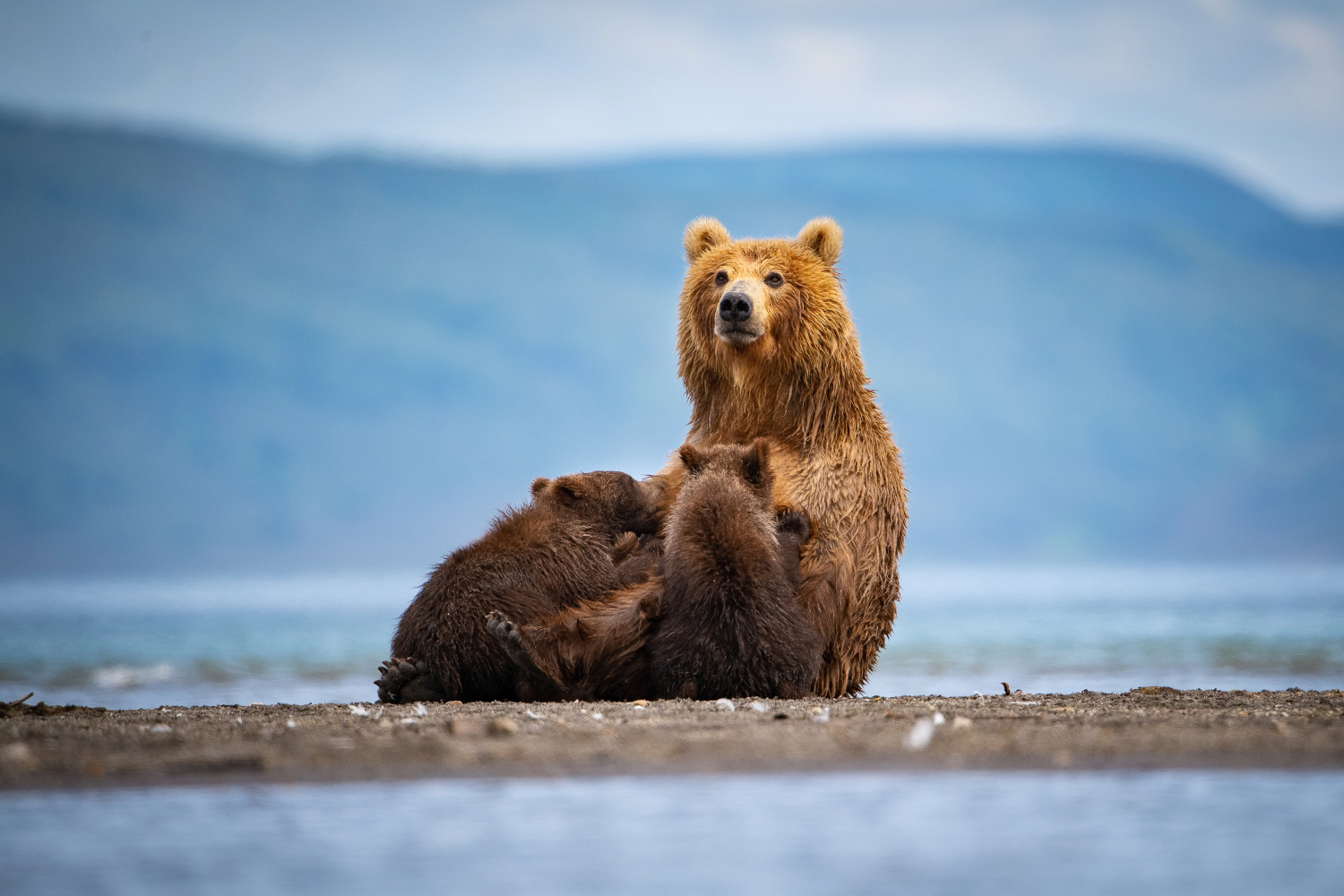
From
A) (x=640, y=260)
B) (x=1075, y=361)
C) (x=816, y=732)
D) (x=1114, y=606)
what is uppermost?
(x=640, y=260)

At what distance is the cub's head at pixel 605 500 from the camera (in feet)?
28.3

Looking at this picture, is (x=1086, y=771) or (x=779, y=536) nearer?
(x=1086, y=771)

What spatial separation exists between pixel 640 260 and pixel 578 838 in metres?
157

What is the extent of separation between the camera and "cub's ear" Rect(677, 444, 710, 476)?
8.26 m

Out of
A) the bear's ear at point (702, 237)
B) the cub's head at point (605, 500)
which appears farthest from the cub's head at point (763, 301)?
the cub's head at point (605, 500)

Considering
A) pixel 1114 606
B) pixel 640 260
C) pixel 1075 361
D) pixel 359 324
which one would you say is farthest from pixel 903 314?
pixel 1114 606

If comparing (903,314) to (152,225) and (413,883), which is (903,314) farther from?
(413,883)

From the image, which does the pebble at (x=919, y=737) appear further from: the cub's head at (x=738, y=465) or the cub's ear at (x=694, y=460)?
the cub's ear at (x=694, y=460)

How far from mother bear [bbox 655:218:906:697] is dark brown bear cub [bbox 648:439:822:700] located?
0.39 m

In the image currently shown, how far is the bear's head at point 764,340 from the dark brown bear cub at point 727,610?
3.53ft

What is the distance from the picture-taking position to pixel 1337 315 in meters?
147

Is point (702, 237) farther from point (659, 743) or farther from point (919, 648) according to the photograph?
point (919, 648)

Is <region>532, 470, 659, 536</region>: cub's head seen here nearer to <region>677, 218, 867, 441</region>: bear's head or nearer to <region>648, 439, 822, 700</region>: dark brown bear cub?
<region>677, 218, 867, 441</region>: bear's head

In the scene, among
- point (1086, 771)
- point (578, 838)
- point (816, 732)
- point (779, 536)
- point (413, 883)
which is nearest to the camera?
point (413, 883)
